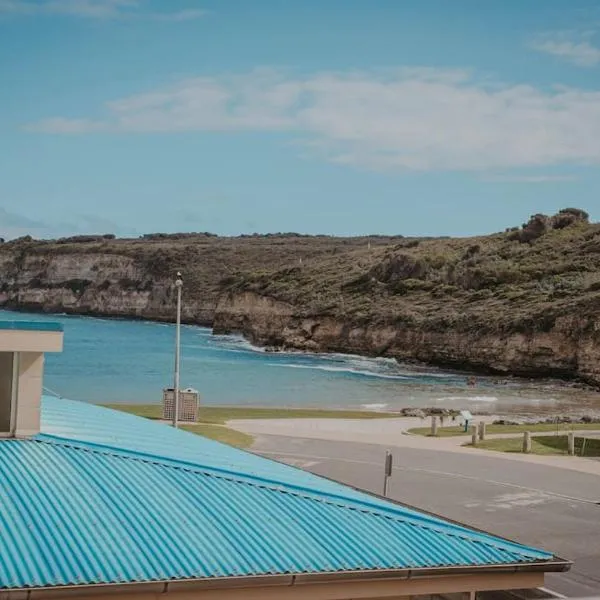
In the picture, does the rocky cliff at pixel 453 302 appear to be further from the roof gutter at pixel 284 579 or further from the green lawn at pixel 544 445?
the roof gutter at pixel 284 579

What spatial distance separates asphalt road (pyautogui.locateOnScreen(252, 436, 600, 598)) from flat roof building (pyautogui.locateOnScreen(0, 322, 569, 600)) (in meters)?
6.73

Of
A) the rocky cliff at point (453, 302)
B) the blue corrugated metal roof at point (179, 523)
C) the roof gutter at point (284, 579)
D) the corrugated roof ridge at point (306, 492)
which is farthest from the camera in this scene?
the rocky cliff at point (453, 302)

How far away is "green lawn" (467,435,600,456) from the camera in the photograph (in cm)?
3459

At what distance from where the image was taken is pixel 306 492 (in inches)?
485

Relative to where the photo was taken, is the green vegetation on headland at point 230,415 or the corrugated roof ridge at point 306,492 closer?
A: the corrugated roof ridge at point 306,492

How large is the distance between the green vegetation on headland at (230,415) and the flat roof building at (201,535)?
20.0 m

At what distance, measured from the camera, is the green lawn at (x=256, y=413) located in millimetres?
43375

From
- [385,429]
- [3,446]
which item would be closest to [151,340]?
[385,429]

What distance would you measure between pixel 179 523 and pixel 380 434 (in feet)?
97.8

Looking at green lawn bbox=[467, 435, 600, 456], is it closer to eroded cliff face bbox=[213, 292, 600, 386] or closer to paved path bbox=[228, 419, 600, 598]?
paved path bbox=[228, 419, 600, 598]

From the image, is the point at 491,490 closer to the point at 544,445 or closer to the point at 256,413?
the point at 544,445

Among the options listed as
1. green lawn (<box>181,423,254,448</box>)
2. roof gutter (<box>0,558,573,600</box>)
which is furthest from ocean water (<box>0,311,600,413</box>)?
roof gutter (<box>0,558,573,600</box>)

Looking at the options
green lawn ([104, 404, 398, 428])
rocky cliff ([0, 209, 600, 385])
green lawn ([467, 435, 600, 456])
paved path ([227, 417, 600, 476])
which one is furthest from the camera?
rocky cliff ([0, 209, 600, 385])

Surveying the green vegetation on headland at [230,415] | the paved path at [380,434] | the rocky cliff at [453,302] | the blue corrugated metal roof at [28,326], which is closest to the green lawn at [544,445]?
the paved path at [380,434]
